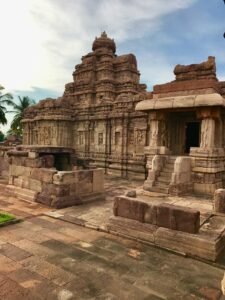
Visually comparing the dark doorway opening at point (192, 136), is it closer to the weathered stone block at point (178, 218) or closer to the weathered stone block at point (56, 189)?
the weathered stone block at point (56, 189)

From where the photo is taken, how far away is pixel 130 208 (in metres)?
5.41

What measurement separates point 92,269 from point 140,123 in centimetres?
1097

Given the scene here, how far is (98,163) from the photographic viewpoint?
1638cm

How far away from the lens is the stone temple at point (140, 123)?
966 cm

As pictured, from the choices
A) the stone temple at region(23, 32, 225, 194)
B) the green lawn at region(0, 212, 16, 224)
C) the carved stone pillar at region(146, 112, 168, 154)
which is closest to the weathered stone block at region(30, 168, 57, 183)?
the green lawn at region(0, 212, 16, 224)

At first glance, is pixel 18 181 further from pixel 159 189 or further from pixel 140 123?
pixel 140 123

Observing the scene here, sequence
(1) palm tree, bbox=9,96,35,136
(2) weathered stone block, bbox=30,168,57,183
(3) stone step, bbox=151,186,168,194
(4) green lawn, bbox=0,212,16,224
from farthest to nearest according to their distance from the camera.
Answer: (1) palm tree, bbox=9,96,35,136, (3) stone step, bbox=151,186,168,194, (2) weathered stone block, bbox=30,168,57,183, (4) green lawn, bbox=0,212,16,224

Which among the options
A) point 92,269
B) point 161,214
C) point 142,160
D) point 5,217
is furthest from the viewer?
point 142,160

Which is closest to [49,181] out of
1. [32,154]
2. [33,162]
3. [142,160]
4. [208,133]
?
[33,162]

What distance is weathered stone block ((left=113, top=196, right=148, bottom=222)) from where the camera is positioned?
5.24 m

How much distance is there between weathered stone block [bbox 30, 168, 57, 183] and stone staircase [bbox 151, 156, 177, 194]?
12.8ft

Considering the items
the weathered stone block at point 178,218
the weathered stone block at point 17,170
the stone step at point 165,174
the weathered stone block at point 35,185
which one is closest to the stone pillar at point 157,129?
the stone step at point 165,174

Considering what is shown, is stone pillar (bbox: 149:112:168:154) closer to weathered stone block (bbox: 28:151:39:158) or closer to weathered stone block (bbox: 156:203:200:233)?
weathered stone block (bbox: 28:151:39:158)

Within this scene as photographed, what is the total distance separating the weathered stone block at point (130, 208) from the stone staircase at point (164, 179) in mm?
3961
